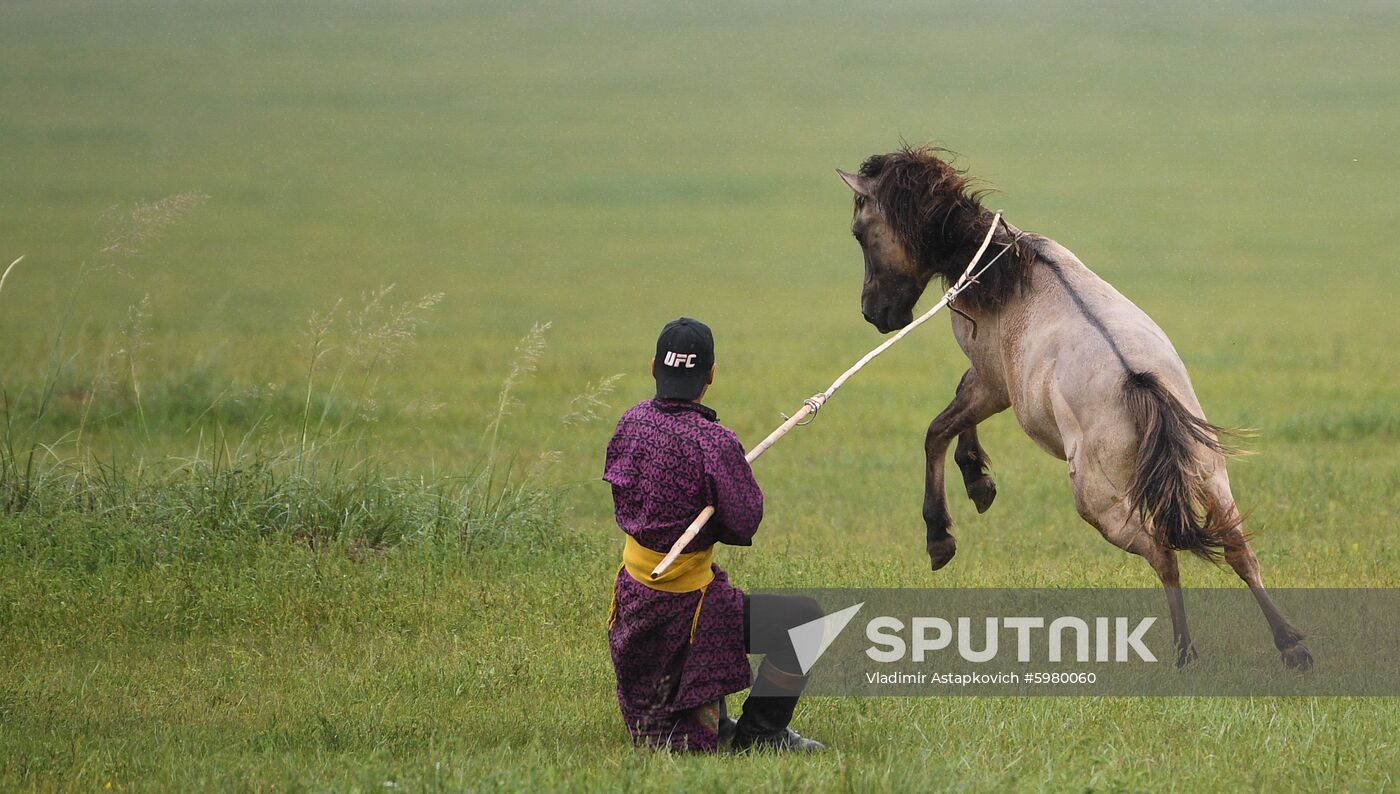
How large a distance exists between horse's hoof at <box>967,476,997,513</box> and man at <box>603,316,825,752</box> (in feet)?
10.2

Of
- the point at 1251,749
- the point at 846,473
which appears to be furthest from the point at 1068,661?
the point at 846,473

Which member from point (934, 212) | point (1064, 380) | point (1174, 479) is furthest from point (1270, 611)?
point (934, 212)

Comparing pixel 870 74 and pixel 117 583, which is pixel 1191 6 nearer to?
pixel 870 74

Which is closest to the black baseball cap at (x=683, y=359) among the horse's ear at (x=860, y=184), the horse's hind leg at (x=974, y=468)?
the horse's ear at (x=860, y=184)

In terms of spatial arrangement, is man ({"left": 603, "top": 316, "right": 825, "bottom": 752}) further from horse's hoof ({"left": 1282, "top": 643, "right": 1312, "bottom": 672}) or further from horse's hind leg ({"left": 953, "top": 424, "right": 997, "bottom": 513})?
horse's hind leg ({"left": 953, "top": 424, "right": 997, "bottom": 513})

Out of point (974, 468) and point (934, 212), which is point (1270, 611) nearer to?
point (974, 468)

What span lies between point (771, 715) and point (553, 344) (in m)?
16.2

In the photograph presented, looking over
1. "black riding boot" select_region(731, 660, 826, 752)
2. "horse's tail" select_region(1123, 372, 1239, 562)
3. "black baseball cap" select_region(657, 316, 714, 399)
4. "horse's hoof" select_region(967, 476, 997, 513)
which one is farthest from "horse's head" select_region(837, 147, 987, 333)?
"black riding boot" select_region(731, 660, 826, 752)

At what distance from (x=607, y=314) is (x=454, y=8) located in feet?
62.1

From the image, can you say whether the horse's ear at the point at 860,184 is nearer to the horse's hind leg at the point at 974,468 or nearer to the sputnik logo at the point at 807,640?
the horse's hind leg at the point at 974,468

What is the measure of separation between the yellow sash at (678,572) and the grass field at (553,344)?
0.56 metres

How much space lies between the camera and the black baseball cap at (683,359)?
4969mm

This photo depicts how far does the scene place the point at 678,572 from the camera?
4.98 meters

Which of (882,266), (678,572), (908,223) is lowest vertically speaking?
(678,572)
